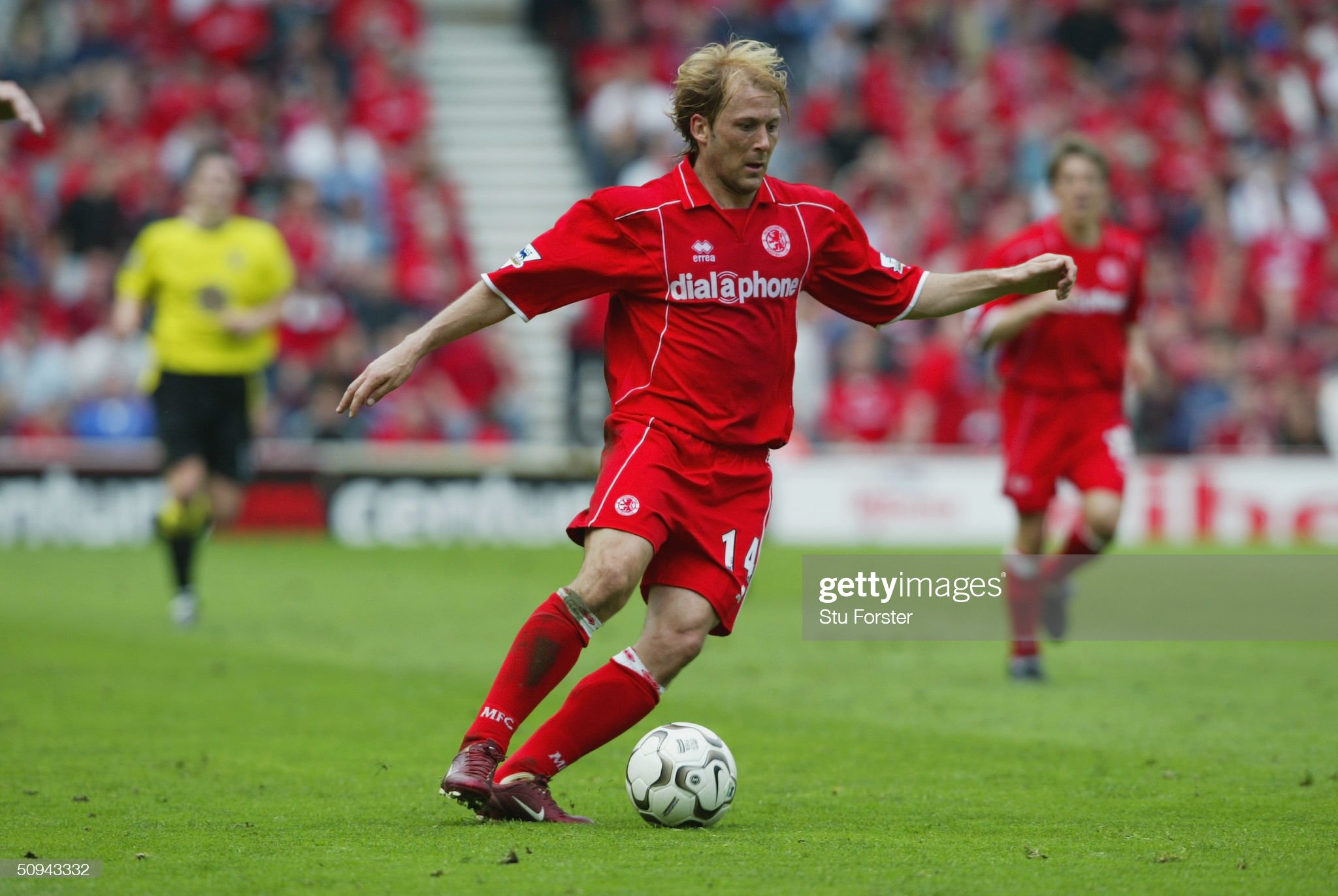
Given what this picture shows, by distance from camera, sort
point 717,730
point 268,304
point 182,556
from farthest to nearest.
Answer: point 268,304 → point 182,556 → point 717,730

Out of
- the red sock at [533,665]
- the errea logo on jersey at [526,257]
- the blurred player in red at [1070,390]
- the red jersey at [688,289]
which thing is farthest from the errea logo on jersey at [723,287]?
the blurred player in red at [1070,390]

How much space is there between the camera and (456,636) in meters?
10.5

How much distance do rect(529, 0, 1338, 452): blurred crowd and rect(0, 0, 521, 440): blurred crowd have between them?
8.81 feet

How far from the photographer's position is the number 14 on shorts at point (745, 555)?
549cm

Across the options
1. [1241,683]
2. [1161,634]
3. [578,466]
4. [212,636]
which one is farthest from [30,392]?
[1241,683]

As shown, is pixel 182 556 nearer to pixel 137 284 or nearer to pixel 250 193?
pixel 137 284

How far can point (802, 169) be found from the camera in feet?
70.3

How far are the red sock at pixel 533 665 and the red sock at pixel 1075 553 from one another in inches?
170

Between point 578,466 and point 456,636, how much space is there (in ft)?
23.0

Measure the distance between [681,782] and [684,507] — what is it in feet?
2.68

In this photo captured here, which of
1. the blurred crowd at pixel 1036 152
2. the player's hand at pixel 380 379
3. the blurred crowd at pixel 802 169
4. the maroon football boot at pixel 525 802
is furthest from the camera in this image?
the blurred crowd at pixel 1036 152

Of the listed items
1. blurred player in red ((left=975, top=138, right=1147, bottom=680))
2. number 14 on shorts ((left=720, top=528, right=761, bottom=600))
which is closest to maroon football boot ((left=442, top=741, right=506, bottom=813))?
number 14 on shorts ((left=720, top=528, right=761, bottom=600))

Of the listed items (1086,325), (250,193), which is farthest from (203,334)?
(250,193)

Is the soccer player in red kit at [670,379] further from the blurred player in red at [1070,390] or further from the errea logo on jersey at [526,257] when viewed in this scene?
the blurred player in red at [1070,390]
